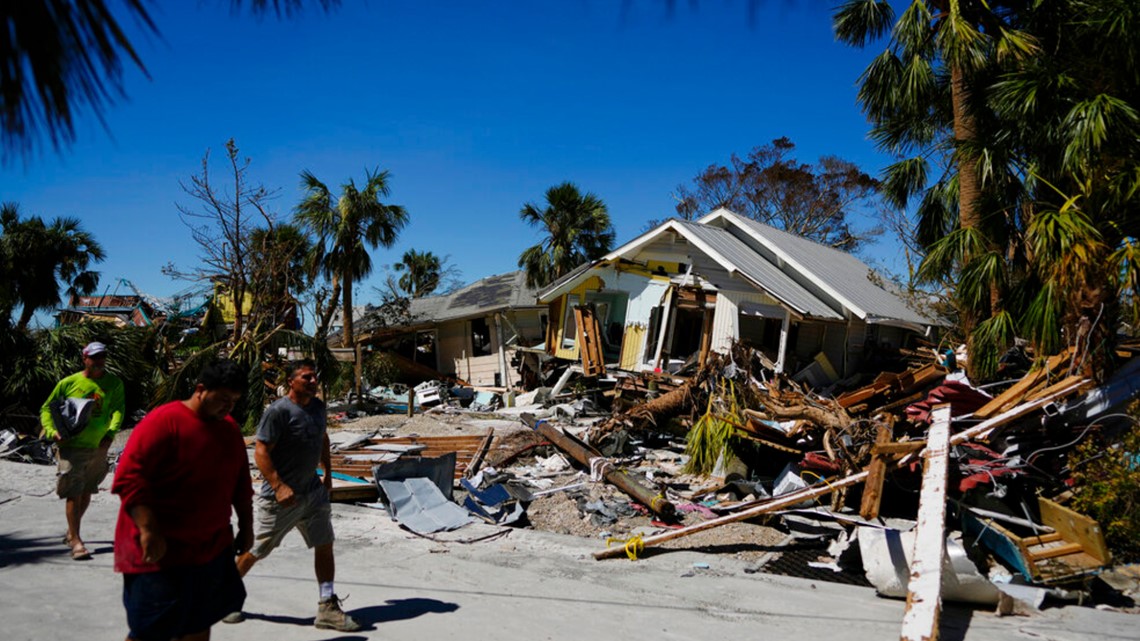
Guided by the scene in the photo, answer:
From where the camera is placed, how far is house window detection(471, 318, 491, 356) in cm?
2725

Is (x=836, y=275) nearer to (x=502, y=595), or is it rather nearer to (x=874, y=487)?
(x=874, y=487)

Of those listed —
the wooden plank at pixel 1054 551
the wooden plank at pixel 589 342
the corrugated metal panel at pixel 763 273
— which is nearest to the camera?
the wooden plank at pixel 1054 551

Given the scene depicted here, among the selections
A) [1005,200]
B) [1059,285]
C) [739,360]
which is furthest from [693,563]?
[1005,200]

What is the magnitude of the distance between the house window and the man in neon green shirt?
2096 cm

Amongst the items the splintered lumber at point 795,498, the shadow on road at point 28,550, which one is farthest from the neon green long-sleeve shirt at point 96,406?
the splintered lumber at point 795,498

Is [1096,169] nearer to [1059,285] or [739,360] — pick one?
[1059,285]

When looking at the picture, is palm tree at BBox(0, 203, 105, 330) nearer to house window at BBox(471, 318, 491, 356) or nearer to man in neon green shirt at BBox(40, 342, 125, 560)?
house window at BBox(471, 318, 491, 356)

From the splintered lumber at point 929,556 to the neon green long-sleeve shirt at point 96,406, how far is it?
19.2ft

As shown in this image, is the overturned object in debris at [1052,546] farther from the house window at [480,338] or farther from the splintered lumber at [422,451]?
the house window at [480,338]

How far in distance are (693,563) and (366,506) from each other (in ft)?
12.4

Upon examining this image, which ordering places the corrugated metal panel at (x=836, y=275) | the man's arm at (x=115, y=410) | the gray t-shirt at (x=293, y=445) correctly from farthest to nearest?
the corrugated metal panel at (x=836, y=275) < the man's arm at (x=115, y=410) < the gray t-shirt at (x=293, y=445)

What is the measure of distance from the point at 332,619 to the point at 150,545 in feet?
5.25

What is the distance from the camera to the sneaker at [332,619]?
4477 mm

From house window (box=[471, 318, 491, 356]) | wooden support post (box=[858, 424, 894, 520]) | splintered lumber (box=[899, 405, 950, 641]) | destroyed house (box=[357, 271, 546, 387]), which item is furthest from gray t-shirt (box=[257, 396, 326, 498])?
house window (box=[471, 318, 491, 356])
